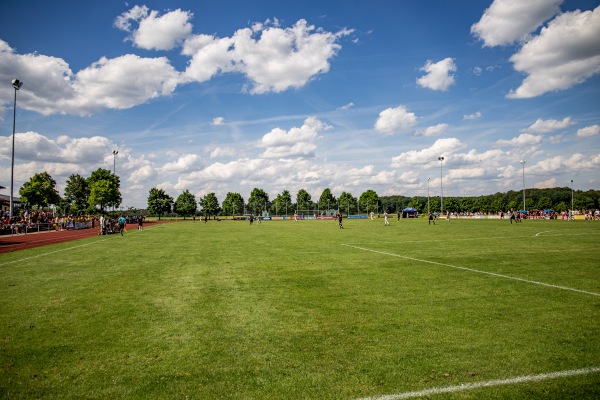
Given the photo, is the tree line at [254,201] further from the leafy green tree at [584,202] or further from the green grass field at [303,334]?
the green grass field at [303,334]

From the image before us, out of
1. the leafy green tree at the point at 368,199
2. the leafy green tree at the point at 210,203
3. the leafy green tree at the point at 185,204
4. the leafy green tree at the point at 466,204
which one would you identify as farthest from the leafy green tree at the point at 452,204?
the leafy green tree at the point at 185,204

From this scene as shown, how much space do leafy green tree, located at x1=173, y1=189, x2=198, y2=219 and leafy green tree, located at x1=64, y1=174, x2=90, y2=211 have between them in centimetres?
3200

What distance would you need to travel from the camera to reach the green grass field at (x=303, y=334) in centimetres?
410

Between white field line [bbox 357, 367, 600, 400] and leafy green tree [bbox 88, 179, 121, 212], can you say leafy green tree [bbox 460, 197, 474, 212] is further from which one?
white field line [bbox 357, 367, 600, 400]

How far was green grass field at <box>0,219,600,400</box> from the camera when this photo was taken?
13.5 ft

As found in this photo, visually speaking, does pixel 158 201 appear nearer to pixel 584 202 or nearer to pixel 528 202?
pixel 528 202

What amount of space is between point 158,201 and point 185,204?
10123mm

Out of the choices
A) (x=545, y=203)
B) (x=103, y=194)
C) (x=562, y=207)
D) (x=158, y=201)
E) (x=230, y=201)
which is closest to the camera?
(x=103, y=194)

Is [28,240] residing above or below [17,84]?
below

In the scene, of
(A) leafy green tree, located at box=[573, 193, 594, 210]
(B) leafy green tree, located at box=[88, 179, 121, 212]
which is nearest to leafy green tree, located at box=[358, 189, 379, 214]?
(A) leafy green tree, located at box=[573, 193, 594, 210]

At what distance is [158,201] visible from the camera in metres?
130

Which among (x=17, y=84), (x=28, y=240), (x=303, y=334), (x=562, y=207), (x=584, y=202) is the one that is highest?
(x=17, y=84)

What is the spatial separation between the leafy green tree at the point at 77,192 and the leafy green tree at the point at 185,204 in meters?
32.0

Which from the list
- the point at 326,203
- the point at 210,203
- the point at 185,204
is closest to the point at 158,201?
the point at 185,204
